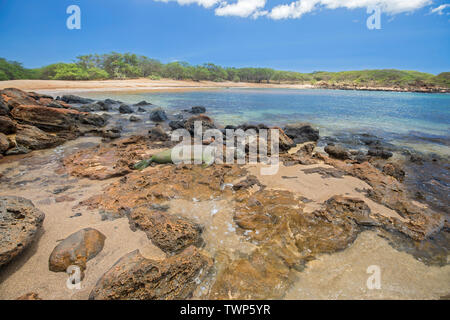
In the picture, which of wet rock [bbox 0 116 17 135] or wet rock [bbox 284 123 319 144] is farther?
wet rock [bbox 284 123 319 144]

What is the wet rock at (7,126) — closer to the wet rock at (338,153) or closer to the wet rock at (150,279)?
the wet rock at (150,279)

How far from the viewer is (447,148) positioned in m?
8.47

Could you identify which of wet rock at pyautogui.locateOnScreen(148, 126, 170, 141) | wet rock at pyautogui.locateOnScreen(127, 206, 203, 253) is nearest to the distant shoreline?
wet rock at pyautogui.locateOnScreen(148, 126, 170, 141)

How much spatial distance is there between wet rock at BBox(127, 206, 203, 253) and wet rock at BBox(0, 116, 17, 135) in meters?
7.69

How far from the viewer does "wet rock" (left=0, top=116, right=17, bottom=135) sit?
7016 mm

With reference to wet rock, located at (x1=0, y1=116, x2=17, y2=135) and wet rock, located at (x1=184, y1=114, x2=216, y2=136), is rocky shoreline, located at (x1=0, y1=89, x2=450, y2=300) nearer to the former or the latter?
wet rock, located at (x1=0, y1=116, x2=17, y2=135)

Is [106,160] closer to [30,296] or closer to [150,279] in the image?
[30,296]

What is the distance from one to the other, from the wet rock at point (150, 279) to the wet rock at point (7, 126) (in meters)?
8.63

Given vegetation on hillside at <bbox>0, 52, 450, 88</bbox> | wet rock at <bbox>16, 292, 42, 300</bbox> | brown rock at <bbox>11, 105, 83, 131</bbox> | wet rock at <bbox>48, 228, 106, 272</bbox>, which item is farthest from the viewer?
vegetation on hillside at <bbox>0, 52, 450, 88</bbox>

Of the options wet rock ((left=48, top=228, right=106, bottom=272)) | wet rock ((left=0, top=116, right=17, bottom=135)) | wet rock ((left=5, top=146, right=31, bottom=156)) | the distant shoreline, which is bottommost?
wet rock ((left=48, top=228, right=106, bottom=272))

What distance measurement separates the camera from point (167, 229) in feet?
9.43
